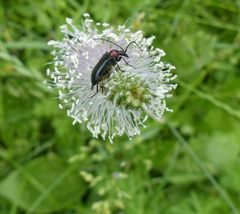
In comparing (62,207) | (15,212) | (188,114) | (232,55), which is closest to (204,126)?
(188,114)

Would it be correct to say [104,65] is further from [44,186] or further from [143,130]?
[44,186]

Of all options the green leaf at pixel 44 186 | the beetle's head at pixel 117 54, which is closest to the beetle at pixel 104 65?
the beetle's head at pixel 117 54

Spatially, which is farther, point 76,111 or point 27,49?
point 27,49

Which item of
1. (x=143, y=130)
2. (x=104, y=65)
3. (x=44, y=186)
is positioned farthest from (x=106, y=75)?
(x=44, y=186)

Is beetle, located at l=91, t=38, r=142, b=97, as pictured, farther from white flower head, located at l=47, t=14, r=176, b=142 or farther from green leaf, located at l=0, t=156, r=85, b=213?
green leaf, located at l=0, t=156, r=85, b=213

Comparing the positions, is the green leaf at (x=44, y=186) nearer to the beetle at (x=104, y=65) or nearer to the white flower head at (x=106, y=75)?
the white flower head at (x=106, y=75)

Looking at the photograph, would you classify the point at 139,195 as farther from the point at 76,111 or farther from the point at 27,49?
the point at 27,49
